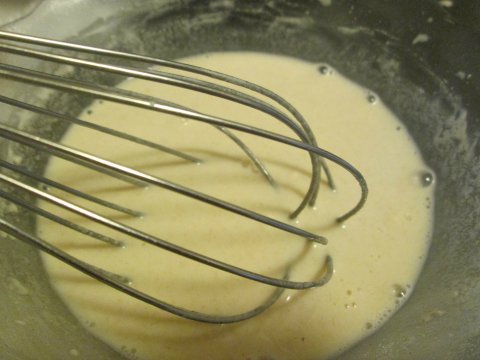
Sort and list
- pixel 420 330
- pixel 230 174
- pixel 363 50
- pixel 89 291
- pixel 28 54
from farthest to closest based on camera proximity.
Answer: pixel 363 50 < pixel 230 174 < pixel 89 291 < pixel 420 330 < pixel 28 54

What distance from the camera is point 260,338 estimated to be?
0.76 m

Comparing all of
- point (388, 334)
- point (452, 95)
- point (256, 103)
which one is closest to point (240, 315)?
point (388, 334)

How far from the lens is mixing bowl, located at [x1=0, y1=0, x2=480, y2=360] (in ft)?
2.26

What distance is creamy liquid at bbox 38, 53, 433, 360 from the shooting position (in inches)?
30.1

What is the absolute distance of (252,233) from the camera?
84 cm

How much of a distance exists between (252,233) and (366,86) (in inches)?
16.6

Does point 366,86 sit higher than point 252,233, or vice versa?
point 366,86

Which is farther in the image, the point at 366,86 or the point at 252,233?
the point at 366,86

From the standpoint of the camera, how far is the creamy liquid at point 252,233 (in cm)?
76

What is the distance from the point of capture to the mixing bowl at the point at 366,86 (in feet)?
2.26

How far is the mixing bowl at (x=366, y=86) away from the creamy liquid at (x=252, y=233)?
0.04 metres

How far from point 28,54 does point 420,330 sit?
2.04 feet

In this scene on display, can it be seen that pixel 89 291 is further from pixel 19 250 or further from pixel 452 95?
pixel 452 95

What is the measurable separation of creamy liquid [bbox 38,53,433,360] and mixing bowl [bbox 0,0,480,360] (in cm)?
4
